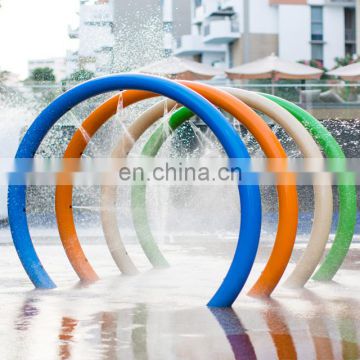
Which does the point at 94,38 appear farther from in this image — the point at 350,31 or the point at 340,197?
the point at 350,31

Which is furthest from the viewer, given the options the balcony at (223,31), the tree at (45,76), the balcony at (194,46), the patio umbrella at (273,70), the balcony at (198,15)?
the balcony at (198,15)

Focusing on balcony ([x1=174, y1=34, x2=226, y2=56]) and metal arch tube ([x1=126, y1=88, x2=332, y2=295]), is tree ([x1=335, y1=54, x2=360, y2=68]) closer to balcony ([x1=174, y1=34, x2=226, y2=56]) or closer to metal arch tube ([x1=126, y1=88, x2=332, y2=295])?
balcony ([x1=174, y1=34, x2=226, y2=56])

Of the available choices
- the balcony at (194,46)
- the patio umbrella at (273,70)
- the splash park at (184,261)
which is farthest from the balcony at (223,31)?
the splash park at (184,261)

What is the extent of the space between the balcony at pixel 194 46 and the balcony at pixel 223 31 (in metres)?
2.96

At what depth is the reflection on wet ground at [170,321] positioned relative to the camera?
4922 mm

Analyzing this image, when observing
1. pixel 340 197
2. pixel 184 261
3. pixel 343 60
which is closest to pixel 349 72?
pixel 184 261

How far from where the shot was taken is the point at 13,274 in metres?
8.09

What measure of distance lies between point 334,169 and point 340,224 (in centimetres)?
58

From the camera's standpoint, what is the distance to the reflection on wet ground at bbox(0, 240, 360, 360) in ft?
16.1

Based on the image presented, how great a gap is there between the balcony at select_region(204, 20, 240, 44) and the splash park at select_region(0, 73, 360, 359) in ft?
135

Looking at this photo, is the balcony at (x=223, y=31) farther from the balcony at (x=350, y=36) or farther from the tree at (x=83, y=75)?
the tree at (x=83, y=75)

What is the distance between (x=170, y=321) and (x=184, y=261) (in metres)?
3.17

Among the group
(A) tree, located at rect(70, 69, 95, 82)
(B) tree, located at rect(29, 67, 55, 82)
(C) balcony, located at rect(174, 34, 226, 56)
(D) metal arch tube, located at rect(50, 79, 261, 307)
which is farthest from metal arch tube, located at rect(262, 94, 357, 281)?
(C) balcony, located at rect(174, 34, 226, 56)

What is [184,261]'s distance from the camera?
8.92 metres
